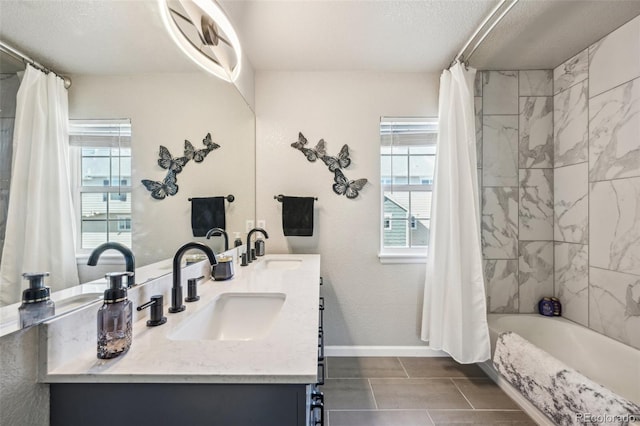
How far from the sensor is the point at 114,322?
2.09 feet

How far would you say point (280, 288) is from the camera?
1.20m

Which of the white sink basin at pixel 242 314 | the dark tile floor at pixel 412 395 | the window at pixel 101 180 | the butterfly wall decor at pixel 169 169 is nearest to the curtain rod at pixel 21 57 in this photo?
the window at pixel 101 180

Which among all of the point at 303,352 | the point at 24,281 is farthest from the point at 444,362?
the point at 24,281

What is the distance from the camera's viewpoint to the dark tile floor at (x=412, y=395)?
1.52 m

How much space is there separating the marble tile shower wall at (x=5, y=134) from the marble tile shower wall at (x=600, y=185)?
2785 millimetres

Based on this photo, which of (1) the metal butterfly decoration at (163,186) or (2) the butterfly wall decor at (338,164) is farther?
(2) the butterfly wall decor at (338,164)

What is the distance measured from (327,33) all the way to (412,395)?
2467 millimetres

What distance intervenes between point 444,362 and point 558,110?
2.25 metres

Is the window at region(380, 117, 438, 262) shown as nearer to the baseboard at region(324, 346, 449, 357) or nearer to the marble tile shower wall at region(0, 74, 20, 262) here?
the baseboard at region(324, 346, 449, 357)

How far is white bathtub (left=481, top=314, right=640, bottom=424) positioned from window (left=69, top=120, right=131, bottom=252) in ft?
7.56

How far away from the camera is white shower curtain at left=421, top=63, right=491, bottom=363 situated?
183cm

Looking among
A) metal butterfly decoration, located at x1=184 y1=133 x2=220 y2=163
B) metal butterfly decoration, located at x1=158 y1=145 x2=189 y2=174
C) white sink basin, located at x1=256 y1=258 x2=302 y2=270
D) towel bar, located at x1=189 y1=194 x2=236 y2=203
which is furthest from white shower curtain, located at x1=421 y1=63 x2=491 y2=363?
metal butterfly decoration, located at x1=158 y1=145 x2=189 y2=174

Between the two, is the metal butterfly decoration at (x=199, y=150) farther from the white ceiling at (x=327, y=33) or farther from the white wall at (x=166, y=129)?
the white ceiling at (x=327, y=33)

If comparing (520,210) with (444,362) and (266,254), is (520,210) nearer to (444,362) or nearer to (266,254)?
(444,362)
